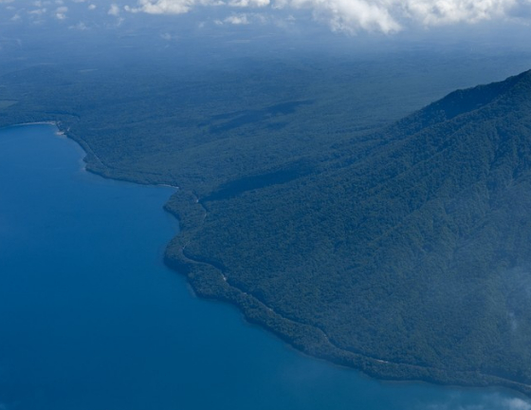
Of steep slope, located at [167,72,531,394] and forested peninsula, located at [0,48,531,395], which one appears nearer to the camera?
steep slope, located at [167,72,531,394]

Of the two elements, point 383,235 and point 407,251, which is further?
point 383,235

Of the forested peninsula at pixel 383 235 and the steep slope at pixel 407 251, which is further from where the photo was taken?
the forested peninsula at pixel 383 235

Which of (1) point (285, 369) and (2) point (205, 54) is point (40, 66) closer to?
(2) point (205, 54)

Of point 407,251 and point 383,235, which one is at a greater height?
point 383,235

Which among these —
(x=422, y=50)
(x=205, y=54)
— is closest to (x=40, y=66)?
(x=205, y=54)
